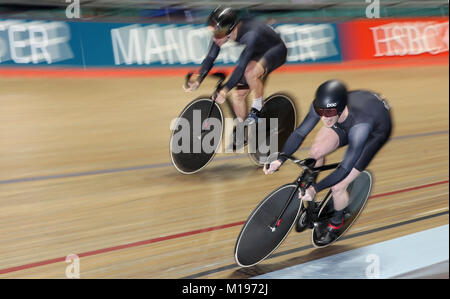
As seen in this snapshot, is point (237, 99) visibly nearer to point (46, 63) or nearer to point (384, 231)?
point (384, 231)

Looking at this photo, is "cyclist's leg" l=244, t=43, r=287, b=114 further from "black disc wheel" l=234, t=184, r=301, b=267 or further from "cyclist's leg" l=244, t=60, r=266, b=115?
"black disc wheel" l=234, t=184, r=301, b=267

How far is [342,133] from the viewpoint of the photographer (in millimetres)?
2924

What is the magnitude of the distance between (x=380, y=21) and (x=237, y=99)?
5114 mm

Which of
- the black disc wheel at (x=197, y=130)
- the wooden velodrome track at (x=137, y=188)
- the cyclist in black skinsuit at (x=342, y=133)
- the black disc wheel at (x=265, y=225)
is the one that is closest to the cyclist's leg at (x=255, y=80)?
the black disc wheel at (x=197, y=130)

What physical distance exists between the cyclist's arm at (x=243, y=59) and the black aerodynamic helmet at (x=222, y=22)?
0.47ft

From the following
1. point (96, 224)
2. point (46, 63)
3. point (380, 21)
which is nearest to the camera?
point (96, 224)

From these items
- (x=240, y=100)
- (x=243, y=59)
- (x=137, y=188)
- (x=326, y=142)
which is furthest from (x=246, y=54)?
(x=137, y=188)

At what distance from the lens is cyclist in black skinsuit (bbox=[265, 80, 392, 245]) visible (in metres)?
2.57

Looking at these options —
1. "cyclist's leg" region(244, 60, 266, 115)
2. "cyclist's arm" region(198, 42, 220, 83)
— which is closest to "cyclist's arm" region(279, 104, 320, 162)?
"cyclist's arm" region(198, 42, 220, 83)

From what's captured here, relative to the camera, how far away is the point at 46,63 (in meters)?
5.69

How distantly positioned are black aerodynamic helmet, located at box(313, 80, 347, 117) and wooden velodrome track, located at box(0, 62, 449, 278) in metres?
0.79

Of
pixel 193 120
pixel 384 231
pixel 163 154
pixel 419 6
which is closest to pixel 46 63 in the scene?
pixel 163 154

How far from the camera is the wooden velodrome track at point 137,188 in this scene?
290cm

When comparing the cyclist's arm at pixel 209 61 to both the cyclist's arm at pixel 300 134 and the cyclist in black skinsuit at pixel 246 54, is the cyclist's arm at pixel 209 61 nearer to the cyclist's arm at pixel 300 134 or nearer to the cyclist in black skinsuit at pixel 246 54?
the cyclist in black skinsuit at pixel 246 54
